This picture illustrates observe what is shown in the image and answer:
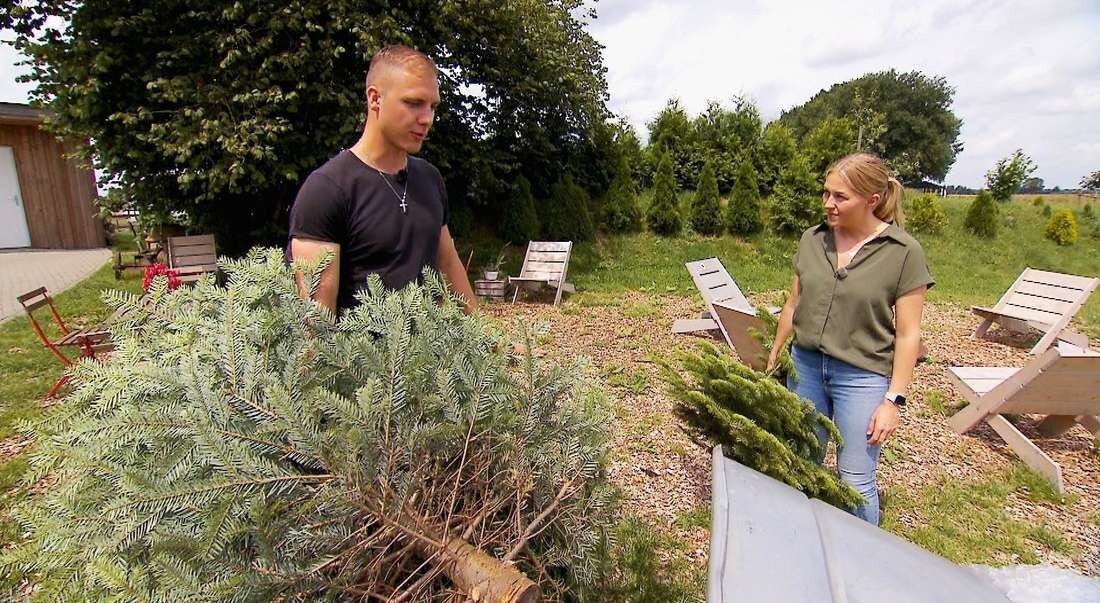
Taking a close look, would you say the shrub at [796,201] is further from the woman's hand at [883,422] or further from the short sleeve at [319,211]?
the short sleeve at [319,211]

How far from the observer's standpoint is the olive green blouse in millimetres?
2188

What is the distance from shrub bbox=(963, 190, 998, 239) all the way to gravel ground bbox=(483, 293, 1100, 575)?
28.2 ft

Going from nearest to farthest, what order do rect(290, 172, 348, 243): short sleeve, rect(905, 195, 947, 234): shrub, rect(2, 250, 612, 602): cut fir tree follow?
1. rect(2, 250, 612, 602): cut fir tree
2. rect(290, 172, 348, 243): short sleeve
3. rect(905, 195, 947, 234): shrub

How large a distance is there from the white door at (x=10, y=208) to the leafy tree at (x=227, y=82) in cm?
934

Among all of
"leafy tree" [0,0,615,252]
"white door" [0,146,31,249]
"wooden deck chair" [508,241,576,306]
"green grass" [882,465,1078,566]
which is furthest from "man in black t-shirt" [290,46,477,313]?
"white door" [0,146,31,249]

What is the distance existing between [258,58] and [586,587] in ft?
26.4

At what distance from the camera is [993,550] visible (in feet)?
9.34

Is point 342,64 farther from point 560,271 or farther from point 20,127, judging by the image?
point 20,127

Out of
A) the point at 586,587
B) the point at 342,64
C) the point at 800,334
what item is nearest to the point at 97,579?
the point at 586,587

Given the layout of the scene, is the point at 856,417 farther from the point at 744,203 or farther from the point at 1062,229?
the point at 1062,229

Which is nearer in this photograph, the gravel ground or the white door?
the gravel ground

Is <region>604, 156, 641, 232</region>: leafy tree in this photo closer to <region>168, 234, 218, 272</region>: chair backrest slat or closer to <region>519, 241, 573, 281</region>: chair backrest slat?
<region>519, 241, 573, 281</region>: chair backrest slat

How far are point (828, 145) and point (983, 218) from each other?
423 centimetres

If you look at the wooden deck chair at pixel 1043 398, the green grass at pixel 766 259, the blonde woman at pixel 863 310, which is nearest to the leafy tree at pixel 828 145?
the green grass at pixel 766 259
